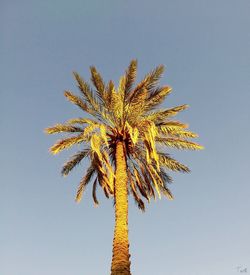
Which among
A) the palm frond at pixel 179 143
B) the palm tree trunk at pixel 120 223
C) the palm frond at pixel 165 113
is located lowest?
the palm tree trunk at pixel 120 223

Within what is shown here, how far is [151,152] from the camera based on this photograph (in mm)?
17578

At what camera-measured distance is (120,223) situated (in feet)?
51.3

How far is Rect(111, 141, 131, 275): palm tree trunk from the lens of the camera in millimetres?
14117

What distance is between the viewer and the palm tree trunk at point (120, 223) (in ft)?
46.3

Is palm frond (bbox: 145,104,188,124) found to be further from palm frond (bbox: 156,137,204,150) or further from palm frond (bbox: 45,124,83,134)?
palm frond (bbox: 45,124,83,134)

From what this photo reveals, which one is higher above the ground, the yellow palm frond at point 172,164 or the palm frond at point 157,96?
the palm frond at point 157,96

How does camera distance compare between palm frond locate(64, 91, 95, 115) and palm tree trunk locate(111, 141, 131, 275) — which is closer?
palm tree trunk locate(111, 141, 131, 275)

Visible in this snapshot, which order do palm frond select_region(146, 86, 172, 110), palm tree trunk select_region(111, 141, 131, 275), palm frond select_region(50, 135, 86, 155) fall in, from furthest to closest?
1. palm frond select_region(146, 86, 172, 110)
2. palm frond select_region(50, 135, 86, 155)
3. palm tree trunk select_region(111, 141, 131, 275)

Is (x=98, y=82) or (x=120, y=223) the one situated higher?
(x=98, y=82)

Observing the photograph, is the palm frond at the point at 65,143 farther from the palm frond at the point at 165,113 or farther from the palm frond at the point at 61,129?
the palm frond at the point at 165,113

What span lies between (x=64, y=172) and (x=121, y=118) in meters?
4.27

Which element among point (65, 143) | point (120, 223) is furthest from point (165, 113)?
point (120, 223)

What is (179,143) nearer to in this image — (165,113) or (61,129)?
(165,113)

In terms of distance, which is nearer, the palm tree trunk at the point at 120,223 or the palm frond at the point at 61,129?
the palm tree trunk at the point at 120,223
